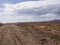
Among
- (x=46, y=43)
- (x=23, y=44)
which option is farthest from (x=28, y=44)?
(x=46, y=43)

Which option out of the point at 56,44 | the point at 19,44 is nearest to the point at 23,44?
the point at 19,44

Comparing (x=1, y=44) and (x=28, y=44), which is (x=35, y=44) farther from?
(x=1, y=44)

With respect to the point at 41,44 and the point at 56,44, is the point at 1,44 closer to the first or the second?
the point at 41,44

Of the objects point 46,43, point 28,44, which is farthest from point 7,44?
point 46,43

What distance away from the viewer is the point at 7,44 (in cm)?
1605

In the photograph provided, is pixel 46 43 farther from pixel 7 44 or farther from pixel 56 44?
pixel 7 44

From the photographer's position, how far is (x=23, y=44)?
1585 cm

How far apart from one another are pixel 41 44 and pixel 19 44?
5.14 ft

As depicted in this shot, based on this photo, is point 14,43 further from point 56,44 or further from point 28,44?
point 56,44

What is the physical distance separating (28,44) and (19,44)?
0.66m

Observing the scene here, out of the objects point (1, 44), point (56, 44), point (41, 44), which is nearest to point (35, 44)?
point (41, 44)

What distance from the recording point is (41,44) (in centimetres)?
1588

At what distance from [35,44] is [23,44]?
87 cm

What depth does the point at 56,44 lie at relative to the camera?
15906 mm
